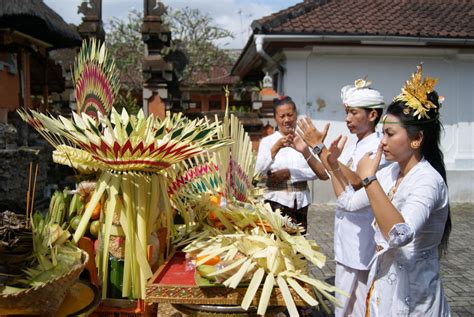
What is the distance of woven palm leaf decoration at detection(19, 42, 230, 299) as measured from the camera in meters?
1.89

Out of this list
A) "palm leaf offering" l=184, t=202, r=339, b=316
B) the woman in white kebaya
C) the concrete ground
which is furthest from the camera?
the concrete ground

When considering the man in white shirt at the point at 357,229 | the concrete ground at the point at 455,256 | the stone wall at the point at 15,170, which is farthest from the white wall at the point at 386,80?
Answer: the man in white shirt at the point at 357,229

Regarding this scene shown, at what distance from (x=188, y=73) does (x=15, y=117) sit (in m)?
15.2

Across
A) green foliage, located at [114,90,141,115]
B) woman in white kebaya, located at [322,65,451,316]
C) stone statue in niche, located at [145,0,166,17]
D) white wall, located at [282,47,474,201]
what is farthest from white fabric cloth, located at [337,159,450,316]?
stone statue in niche, located at [145,0,166,17]

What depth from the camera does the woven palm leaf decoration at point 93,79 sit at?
2.28 metres

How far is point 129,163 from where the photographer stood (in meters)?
1.94

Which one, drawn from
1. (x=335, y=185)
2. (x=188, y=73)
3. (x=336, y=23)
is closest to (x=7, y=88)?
(x=336, y=23)

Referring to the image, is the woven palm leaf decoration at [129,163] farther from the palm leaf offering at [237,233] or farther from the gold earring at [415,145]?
the gold earring at [415,145]

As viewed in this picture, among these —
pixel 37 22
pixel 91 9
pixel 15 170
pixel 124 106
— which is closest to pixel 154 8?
pixel 91 9

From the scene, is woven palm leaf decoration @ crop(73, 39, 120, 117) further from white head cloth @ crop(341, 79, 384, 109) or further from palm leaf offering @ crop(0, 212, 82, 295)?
white head cloth @ crop(341, 79, 384, 109)

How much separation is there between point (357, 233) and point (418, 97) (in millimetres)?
1036

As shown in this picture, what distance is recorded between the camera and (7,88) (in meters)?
8.56

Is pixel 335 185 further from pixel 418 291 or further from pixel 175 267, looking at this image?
pixel 175 267

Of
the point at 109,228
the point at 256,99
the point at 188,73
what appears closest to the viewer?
the point at 109,228
